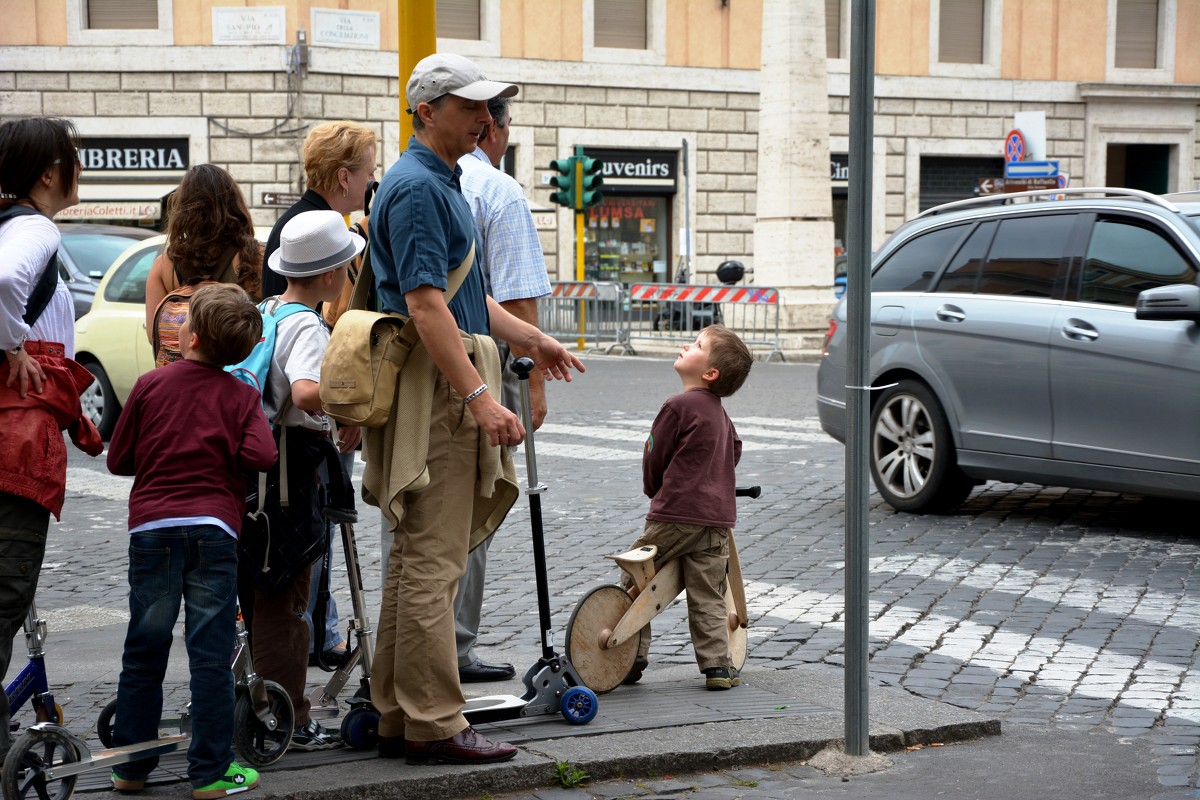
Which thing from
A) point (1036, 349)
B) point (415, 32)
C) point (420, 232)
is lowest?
point (1036, 349)

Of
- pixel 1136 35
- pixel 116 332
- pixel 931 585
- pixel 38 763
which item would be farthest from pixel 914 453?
pixel 1136 35

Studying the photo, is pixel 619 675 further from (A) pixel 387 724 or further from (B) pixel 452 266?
(B) pixel 452 266

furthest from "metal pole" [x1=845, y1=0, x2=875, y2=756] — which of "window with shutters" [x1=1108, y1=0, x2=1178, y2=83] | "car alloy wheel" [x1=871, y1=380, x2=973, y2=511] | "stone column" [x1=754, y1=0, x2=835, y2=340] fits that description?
"window with shutters" [x1=1108, y1=0, x2=1178, y2=83]

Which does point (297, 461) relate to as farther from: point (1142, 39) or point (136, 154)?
point (1142, 39)

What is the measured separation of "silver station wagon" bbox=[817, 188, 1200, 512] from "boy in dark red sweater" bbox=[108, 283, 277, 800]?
4.59m

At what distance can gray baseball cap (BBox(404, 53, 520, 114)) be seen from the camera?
4348 mm

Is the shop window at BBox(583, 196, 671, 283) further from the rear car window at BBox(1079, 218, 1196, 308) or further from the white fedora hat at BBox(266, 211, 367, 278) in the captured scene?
the white fedora hat at BBox(266, 211, 367, 278)

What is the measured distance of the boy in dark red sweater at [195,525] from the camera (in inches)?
159

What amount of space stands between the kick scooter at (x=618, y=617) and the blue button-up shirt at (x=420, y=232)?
3.60 ft

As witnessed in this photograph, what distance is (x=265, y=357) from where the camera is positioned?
4.51m

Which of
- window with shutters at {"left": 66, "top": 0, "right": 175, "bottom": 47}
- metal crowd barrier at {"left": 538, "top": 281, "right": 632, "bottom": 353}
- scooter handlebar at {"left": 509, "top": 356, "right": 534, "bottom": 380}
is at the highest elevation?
window with shutters at {"left": 66, "top": 0, "right": 175, "bottom": 47}

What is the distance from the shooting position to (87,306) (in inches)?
551

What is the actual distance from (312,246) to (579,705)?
1558 mm

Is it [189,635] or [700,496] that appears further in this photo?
[700,496]
